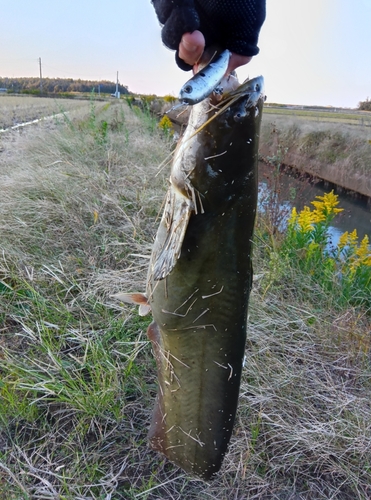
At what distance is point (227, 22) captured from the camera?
126cm

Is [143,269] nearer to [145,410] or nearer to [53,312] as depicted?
[53,312]

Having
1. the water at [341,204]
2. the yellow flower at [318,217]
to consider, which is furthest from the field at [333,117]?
the yellow flower at [318,217]

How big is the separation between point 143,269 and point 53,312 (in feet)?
2.53

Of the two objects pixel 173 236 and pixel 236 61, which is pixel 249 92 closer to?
pixel 236 61

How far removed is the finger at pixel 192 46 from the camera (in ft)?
3.75

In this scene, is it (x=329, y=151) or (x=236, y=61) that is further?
(x=329, y=151)

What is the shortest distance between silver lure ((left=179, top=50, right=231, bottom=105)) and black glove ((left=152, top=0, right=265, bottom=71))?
25cm

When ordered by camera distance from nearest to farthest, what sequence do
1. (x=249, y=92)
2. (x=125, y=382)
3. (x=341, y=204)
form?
(x=249, y=92) < (x=125, y=382) < (x=341, y=204)

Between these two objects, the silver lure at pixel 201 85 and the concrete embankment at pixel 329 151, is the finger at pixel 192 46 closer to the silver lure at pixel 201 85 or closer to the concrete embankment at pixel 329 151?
the silver lure at pixel 201 85

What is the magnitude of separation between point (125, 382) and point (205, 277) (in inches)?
43.1

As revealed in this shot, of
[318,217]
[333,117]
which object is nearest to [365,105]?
[333,117]

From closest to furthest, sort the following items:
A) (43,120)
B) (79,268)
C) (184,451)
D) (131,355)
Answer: (184,451), (131,355), (79,268), (43,120)

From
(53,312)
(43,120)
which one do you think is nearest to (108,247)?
(53,312)

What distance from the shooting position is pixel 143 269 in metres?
3.03
